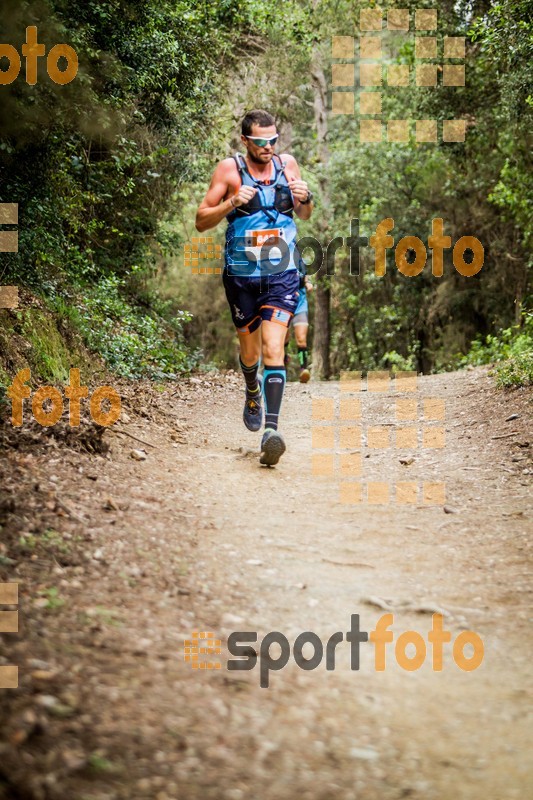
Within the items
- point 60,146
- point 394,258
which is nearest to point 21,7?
point 60,146

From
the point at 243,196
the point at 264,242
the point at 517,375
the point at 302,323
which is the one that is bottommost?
the point at 517,375

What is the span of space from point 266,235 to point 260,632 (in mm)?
3815

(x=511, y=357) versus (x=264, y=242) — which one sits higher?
(x=264, y=242)

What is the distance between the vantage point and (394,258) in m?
24.8

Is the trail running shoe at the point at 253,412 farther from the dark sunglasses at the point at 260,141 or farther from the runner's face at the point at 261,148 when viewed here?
the dark sunglasses at the point at 260,141

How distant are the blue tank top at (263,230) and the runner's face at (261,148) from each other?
0.10 m

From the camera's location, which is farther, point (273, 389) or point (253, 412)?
point (253, 412)

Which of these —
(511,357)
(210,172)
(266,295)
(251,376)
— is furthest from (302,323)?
(210,172)

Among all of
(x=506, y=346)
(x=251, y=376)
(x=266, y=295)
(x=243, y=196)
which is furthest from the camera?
(x=506, y=346)

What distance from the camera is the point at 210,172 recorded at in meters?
17.5

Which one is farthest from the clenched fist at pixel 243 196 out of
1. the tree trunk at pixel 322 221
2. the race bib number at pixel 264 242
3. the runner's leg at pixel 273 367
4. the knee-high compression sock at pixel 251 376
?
the tree trunk at pixel 322 221

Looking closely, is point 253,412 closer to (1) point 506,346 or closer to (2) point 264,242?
(2) point 264,242

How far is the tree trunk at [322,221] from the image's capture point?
2312 centimetres

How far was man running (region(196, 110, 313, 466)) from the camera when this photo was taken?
6.17 metres
